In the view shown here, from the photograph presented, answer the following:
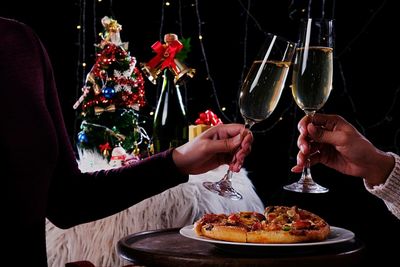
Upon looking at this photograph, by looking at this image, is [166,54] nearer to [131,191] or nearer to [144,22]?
[144,22]

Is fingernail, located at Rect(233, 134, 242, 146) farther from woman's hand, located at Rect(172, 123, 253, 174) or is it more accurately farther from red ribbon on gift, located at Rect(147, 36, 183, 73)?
red ribbon on gift, located at Rect(147, 36, 183, 73)

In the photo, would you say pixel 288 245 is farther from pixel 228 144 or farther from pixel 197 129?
pixel 197 129

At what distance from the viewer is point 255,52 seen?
3381 mm

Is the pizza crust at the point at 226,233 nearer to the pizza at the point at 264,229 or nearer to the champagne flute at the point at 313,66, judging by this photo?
the pizza at the point at 264,229

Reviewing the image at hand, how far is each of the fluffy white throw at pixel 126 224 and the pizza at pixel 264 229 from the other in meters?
0.73

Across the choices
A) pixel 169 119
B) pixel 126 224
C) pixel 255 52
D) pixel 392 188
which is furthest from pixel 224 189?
pixel 255 52

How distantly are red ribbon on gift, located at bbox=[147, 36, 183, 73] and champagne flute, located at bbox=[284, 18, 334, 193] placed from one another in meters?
1.20

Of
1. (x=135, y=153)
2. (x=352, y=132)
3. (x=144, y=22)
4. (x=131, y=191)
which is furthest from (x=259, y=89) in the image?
(x=144, y=22)

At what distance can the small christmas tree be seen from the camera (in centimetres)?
259

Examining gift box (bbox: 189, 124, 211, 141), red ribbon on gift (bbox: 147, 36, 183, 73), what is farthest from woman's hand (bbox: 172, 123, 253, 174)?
red ribbon on gift (bbox: 147, 36, 183, 73)

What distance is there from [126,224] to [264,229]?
0.89 metres

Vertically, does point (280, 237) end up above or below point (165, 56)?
below

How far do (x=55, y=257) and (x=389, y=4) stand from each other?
1.84 metres

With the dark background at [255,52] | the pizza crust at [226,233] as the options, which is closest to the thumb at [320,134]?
the pizza crust at [226,233]
